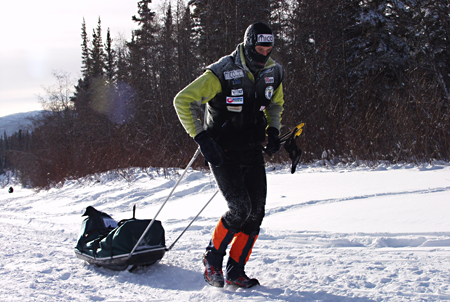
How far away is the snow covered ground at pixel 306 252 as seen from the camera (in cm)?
242

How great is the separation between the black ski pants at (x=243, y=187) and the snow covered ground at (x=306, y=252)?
51 centimetres

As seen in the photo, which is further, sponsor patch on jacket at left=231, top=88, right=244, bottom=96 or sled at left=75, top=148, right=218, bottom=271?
sled at left=75, top=148, right=218, bottom=271

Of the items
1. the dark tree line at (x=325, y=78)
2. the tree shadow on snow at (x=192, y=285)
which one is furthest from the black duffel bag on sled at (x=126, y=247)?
the dark tree line at (x=325, y=78)

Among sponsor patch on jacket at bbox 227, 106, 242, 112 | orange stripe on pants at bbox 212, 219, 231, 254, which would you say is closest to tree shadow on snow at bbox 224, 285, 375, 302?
orange stripe on pants at bbox 212, 219, 231, 254

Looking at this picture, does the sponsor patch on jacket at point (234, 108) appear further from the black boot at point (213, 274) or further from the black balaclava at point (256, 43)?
the black boot at point (213, 274)

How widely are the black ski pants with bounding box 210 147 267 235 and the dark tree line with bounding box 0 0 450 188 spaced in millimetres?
5552

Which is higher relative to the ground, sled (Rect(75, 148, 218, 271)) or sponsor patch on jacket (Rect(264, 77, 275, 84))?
sponsor patch on jacket (Rect(264, 77, 275, 84))

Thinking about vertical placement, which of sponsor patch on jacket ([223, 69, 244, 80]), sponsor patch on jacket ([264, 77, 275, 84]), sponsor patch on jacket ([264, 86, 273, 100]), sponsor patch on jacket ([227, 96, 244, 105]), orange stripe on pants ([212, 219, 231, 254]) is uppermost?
sponsor patch on jacket ([223, 69, 244, 80])

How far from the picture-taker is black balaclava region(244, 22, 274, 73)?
2377mm

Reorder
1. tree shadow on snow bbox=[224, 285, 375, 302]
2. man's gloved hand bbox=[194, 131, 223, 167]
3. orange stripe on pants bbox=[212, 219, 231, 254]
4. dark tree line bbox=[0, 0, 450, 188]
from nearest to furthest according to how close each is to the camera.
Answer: tree shadow on snow bbox=[224, 285, 375, 302], man's gloved hand bbox=[194, 131, 223, 167], orange stripe on pants bbox=[212, 219, 231, 254], dark tree line bbox=[0, 0, 450, 188]

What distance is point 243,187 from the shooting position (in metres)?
2.50

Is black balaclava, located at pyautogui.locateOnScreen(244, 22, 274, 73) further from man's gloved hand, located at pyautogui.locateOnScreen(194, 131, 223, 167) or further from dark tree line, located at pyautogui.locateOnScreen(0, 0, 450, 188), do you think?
dark tree line, located at pyautogui.locateOnScreen(0, 0, 450, 188)

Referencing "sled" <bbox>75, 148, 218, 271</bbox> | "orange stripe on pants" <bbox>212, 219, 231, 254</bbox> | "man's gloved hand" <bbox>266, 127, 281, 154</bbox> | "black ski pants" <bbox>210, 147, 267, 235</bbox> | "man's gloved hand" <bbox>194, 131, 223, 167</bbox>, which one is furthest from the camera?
"sled" <bbox>75, 148, 218, 271</bbox>

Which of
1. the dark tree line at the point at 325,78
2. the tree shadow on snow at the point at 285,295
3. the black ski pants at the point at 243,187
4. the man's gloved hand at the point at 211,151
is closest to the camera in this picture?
the tree shadow on snow at the point at 285,295
